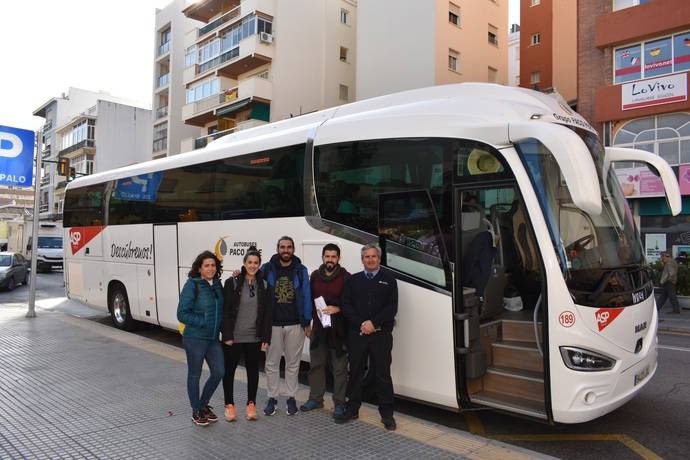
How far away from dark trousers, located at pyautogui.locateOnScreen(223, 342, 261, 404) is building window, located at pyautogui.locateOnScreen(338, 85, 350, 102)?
106 ft

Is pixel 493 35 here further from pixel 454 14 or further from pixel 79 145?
pixel 79 145

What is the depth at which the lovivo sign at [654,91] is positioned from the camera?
735 inches

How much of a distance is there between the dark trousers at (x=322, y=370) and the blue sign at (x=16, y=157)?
1043cm

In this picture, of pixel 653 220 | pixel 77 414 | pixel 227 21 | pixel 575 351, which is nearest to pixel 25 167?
pixel 77 414

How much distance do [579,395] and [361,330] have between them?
2013mm


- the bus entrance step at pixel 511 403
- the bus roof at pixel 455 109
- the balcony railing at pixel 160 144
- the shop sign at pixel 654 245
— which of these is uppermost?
the balcony railing at pixel 160 144

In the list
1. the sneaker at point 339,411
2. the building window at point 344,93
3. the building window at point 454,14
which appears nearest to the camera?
the sneaker at point 339,411

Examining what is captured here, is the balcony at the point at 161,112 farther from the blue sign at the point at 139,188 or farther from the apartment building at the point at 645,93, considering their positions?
the blue sign at the point at 139,188

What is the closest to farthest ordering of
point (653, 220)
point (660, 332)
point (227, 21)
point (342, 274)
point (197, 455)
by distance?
point (197, 455)
point (342, 274)
point (660, 332)
point (653, 220)
point (227, 21)

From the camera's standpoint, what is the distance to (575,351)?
4527 mm

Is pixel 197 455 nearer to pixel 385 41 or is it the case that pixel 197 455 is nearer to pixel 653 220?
pixel 653 220

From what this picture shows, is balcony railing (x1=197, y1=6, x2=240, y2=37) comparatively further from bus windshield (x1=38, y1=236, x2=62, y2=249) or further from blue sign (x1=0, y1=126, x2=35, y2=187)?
blue sign (x1=0, y1=126, x2=35, y2=187)

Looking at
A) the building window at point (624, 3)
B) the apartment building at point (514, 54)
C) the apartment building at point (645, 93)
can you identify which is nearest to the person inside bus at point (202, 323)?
the apartment building at point (645, 93)

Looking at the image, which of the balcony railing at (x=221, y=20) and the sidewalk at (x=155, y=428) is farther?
the balcony railing at (x=221, y=20)
